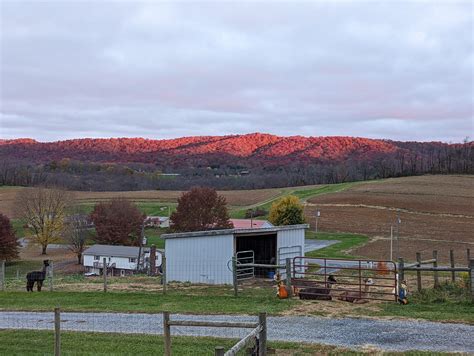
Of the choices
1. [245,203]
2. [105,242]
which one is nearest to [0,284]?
[105,242]

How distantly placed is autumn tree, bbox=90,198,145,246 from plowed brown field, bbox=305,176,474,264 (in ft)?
74.8

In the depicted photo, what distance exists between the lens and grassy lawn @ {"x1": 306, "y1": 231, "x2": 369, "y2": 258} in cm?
4527

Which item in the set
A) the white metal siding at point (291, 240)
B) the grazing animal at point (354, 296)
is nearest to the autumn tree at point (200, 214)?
the white metal siding at point (291, 240)

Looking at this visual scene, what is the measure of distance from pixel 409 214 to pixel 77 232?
40.8m

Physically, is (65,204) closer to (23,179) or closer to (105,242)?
(105,242)

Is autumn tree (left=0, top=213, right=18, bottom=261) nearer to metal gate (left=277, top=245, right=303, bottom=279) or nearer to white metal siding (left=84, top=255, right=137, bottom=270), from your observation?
white metal siding (left=84, top=255, right=137, bottom=270)

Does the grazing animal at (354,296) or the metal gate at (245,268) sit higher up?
the grazing animal at (354,296)

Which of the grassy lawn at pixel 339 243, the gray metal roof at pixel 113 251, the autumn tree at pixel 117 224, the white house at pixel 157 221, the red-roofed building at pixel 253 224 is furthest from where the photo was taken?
the white house at pixel 157 221

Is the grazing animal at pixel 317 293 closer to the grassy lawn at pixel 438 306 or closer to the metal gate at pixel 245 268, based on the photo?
the grassy lawn at pixel 438 306

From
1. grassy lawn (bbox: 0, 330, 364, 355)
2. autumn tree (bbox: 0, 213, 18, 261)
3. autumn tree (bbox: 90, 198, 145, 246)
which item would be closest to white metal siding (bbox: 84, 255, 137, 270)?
autumn tree (bbox: 0, 213, 18, 261)

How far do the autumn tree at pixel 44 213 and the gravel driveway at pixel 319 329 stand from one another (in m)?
57.6

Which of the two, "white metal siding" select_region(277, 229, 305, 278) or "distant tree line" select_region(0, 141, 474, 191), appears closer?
"white metal siding" select_region(277, 229, 305, 278)

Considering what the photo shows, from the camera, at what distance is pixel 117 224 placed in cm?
6925

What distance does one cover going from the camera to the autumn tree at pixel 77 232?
65.1 metres
